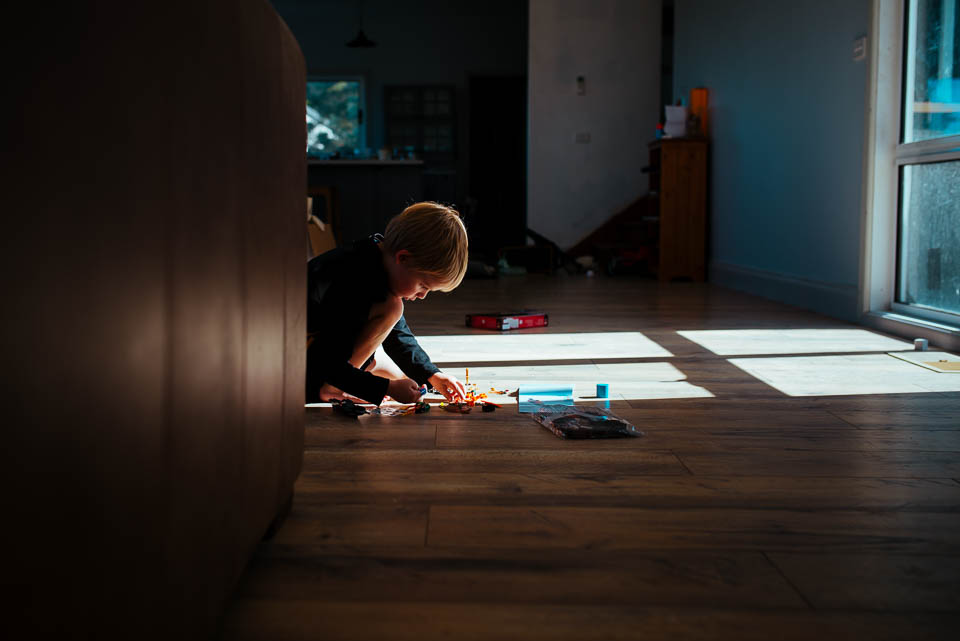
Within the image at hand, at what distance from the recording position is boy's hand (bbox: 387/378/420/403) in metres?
2.01

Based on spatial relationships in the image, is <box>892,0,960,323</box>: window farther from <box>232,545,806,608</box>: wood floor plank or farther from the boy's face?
<box>232,545,806,608</box>: wood floor plank

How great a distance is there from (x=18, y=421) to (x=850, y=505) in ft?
4.24

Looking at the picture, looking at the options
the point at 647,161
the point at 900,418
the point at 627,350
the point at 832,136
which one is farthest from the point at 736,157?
the point at 900,418

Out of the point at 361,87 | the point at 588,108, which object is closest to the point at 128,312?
the point at 588,108

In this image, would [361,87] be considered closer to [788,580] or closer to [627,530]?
[627,530]

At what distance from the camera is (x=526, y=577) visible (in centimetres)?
110

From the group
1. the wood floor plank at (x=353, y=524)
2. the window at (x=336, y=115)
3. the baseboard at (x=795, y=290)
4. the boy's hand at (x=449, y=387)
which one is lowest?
the wood floor plank at (x=353, y=524)

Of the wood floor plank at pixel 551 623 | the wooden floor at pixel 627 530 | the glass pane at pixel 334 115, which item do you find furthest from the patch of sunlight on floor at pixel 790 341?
the glass pane at pixel 334 115

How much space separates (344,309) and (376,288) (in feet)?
0.30

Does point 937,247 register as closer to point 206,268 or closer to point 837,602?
point 837,602

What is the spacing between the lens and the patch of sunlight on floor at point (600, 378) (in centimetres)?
241

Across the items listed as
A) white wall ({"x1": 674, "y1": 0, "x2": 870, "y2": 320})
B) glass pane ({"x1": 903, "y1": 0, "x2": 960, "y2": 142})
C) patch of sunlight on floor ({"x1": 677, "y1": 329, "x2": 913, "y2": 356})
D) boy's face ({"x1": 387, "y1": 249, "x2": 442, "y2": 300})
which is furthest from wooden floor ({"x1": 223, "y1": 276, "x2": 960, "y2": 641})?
white wall ({"x1": 674, "y1": 0, "x2": 870, "y2": 320})

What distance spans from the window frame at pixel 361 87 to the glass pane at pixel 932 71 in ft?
28.6

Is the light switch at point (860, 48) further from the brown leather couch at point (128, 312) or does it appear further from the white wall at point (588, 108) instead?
the white wall at point (588, 108)
